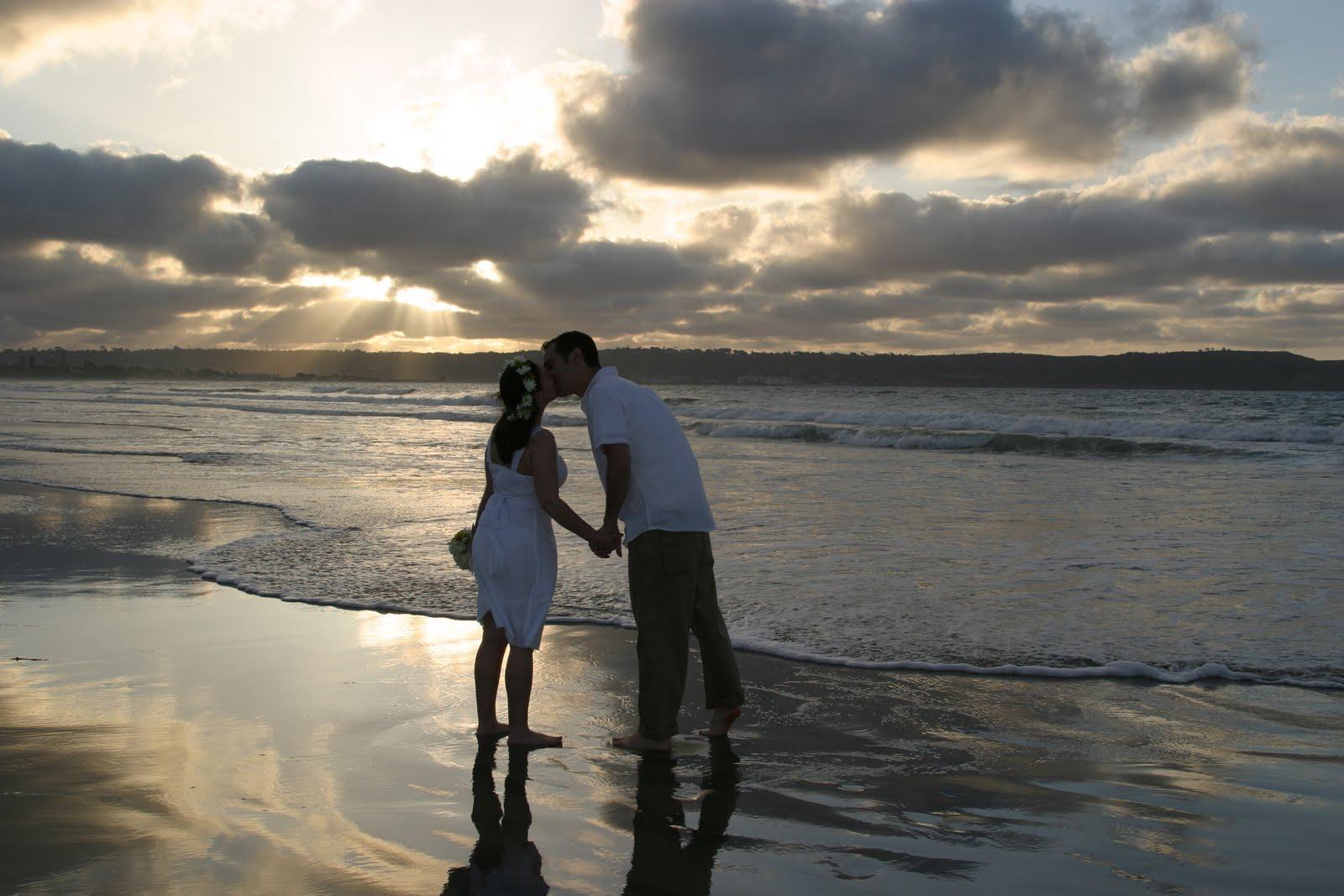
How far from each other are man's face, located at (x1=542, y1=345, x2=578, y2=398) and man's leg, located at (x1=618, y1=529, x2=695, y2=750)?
2.41ft

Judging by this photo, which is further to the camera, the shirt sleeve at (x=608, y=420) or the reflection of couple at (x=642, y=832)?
the shirt sleeve at (x=608, y=420)

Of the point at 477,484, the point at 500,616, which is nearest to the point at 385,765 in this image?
the point at 500,616

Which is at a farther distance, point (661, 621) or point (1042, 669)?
point (1042, 669)

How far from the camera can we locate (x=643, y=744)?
4.34 m

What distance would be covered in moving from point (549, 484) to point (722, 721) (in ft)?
4.40

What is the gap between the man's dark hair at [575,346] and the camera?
443 cm

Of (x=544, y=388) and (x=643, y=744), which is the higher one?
(x=544, y=388)

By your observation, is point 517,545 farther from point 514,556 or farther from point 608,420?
point 608,420

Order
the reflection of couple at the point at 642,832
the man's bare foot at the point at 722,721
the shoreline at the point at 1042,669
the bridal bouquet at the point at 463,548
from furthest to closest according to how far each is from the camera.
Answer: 1. the shoreline at the point at 1042,669
2. the bridal bouquet at the point at 463,548
3. the man's bare foot at the point at 722,721
4. the reflection of couple at the point at 642,832

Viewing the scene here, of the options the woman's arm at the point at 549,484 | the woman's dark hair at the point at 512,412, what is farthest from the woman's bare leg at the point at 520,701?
the woman's dark hair at the point at 512,412

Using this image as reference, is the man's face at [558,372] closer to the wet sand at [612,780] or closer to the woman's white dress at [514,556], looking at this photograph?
the woman's white dress at [514,556]

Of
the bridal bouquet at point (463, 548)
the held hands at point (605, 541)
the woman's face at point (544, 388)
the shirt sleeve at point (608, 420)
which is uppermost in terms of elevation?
the woman's face at point (544, 388)

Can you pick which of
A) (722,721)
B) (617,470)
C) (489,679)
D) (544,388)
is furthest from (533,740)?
(544,388)

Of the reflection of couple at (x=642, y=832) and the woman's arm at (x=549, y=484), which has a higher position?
the woman's arm at (x=549, y=484)
